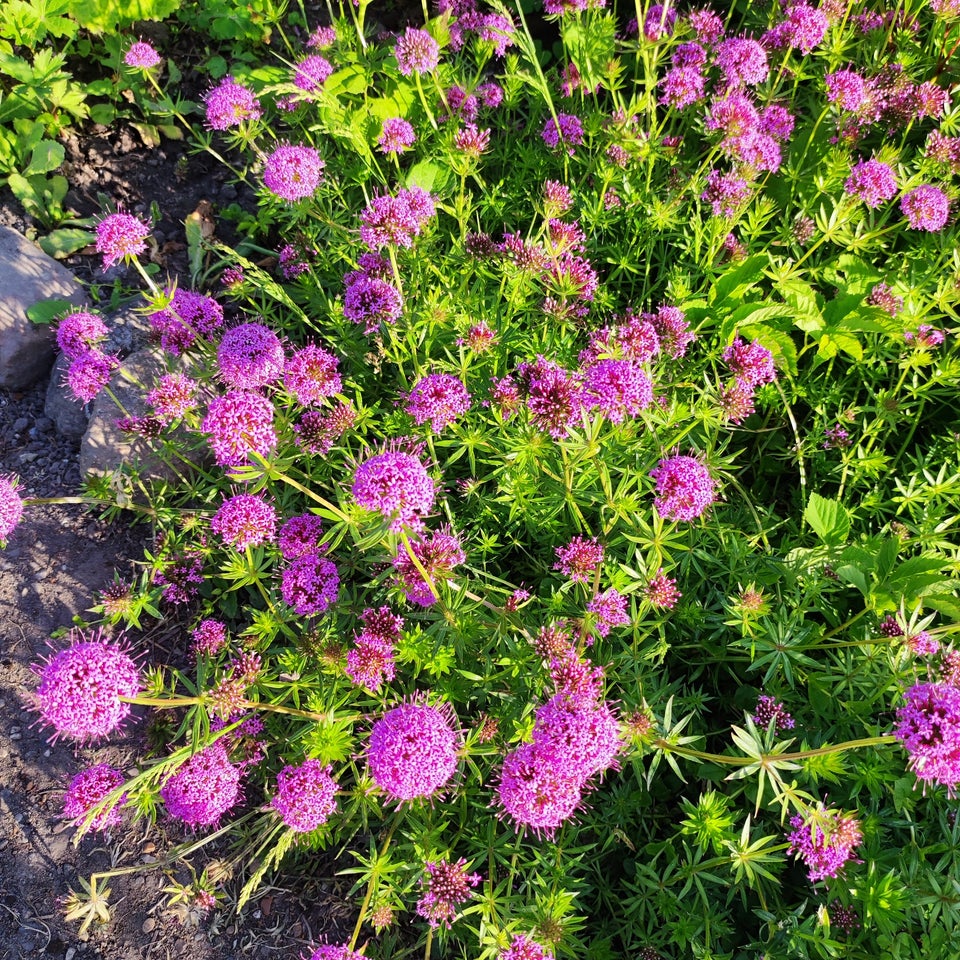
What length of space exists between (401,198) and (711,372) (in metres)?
2.31

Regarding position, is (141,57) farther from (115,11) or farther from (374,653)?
(374,653)

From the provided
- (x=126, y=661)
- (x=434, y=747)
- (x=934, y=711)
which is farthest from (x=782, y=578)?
(x=126, y=661)

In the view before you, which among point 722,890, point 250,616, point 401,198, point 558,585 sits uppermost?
point 401,198

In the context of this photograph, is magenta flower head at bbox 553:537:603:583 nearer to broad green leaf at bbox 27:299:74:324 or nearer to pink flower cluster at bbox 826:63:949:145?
pink flower cluster at bbox 826:63:949:145

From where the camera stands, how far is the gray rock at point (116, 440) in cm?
475

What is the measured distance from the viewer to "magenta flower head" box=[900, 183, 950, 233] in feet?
13.6

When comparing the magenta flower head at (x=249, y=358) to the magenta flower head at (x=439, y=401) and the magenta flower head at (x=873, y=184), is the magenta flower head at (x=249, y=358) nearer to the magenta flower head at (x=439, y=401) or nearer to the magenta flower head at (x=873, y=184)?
the magenta flower head at (x=439, y=401)

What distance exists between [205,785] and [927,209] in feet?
15.5

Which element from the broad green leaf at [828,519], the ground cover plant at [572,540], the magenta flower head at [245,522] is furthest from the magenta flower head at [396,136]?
the broad green leaf at [828,519]

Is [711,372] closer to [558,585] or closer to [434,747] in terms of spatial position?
[558,585]

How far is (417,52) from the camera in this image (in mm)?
4277

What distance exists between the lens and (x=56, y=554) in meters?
4.57

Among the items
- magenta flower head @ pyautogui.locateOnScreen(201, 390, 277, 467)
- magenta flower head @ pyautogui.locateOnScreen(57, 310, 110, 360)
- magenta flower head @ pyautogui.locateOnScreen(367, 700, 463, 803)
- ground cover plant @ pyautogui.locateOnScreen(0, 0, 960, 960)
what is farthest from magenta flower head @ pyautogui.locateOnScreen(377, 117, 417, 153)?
magenta flower head @ pyautogui.locateOnScreen(367, 700, 463, 803)

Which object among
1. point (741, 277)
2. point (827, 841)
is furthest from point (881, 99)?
point (827, 841)
